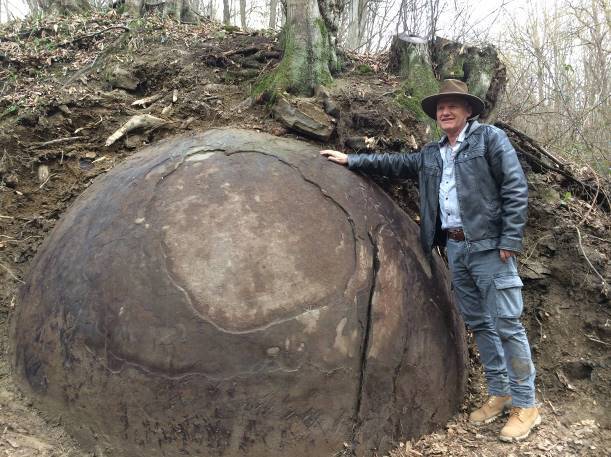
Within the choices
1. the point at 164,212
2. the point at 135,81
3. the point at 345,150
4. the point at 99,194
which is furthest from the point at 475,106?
the point at 135,81

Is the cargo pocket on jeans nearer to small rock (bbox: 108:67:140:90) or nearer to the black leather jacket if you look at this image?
the black leather jacket

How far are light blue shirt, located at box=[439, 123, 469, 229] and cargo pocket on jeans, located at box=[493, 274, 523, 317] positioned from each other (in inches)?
16.5

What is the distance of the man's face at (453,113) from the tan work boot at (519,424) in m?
1.75

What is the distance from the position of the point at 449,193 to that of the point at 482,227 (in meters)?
0.30

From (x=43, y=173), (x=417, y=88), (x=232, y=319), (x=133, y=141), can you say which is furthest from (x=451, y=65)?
(x=43, y=173)

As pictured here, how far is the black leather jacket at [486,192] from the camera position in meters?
2.95

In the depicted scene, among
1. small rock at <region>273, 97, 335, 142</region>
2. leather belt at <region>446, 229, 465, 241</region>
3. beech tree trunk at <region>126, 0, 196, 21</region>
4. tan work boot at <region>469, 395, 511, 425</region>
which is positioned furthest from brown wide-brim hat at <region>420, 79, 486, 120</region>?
beech tree trunk at <region>126, 0, 196, 21</region>

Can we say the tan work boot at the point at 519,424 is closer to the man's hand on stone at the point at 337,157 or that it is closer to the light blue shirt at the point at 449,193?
the light blue shirt at the point at 449,193

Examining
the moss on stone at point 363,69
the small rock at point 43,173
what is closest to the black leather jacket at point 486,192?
the moss on stone at point 363,69

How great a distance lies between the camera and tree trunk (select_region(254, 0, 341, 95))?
3.98 metres

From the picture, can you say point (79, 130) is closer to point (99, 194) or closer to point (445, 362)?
point (99, 194)

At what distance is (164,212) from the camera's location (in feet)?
9.25

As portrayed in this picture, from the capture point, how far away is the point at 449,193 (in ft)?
10.5

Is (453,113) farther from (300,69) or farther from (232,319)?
(232,319)
